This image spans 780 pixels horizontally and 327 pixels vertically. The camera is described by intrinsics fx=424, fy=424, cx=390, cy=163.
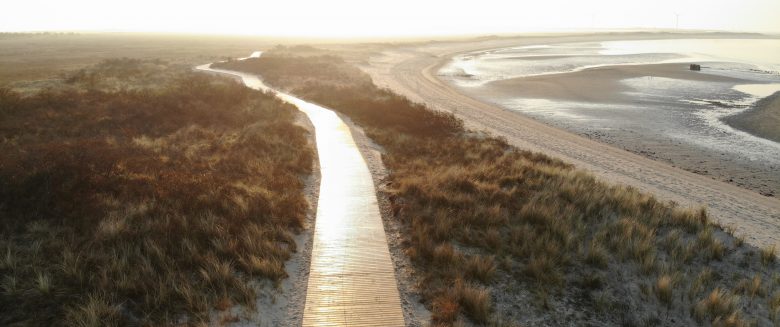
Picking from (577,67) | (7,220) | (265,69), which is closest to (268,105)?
(7,220)

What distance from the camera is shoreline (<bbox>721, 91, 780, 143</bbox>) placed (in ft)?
86.7

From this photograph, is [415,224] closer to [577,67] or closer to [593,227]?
[593,227]

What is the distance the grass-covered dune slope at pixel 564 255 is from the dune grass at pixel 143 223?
337cm

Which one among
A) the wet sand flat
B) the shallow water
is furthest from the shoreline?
the wet sand flat

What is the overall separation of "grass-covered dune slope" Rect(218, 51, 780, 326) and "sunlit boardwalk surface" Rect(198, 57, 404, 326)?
70cm

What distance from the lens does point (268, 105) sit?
85.4 ft

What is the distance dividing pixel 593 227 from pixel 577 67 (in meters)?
63.8

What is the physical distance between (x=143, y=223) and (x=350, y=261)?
15.3 ft

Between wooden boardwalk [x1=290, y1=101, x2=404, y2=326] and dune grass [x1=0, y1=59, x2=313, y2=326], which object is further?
wooden boardwalk [x1=290, y1=101, x2=404, y2=326]

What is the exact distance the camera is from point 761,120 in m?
29.4

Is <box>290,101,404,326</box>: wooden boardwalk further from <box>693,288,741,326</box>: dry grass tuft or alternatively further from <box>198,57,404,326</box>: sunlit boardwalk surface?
<box>693,288,741,326</box>: dry grass tuft

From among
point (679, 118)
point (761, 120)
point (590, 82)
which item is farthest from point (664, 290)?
point (590, 82)

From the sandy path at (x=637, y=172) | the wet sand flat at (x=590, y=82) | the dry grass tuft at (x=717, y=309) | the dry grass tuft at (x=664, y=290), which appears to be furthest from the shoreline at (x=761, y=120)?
the dry grass tuft at (x=664, y=290)

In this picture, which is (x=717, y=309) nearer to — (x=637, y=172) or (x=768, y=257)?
(x=768, y=257)
